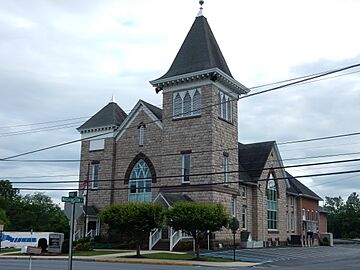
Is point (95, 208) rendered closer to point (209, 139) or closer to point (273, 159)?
point (209, 139)

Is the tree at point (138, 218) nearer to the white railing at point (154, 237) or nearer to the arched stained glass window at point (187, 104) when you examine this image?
the white railing at point (154, 237)

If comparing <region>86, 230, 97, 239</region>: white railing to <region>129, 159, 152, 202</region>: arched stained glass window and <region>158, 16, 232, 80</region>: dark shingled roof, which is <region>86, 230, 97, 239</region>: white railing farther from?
<region>158, 16, 232, 80</region>: dark shingled roof

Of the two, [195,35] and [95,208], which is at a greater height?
[195,35]

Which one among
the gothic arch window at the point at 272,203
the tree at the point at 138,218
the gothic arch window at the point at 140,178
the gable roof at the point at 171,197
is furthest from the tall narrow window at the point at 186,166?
the gothic arch window at the point at 272,203

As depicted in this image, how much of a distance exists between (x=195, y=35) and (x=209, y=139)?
10.5 metres

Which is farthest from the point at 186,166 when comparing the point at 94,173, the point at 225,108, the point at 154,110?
the point at 94,173

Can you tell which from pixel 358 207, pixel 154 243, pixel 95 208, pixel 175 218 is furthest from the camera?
pixel 358 207

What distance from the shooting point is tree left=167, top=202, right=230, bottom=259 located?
31641 millimetres

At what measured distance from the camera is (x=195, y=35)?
46.4m

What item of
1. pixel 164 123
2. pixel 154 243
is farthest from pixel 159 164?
pixel 154 243

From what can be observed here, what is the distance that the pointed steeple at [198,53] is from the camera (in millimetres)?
43219

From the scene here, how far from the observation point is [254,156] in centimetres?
5066

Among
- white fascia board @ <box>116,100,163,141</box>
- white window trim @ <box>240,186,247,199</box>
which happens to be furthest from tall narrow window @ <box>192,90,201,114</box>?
white window trim @ <box>240,186,247,199</box>

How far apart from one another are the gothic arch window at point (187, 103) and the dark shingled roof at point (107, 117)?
7.59 m
